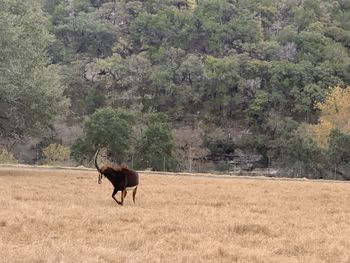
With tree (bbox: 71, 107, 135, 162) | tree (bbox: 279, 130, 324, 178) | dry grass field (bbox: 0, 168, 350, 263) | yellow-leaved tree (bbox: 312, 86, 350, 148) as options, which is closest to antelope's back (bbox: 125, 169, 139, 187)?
dry grass field (bbox: 0, 168, 350, 263)

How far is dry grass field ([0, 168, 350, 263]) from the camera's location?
991cm

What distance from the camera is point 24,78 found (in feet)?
103

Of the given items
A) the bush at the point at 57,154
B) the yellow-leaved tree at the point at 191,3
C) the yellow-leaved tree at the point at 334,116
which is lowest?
the bush at the point at 57,154

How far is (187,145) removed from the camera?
83.8 metres

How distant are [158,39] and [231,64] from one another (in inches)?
1034

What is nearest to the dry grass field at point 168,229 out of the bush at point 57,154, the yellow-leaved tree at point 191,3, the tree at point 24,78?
the tree at point 24,78

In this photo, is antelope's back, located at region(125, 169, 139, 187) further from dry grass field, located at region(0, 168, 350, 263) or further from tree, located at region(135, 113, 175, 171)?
tree, located at region(135, 113, 175, 171)

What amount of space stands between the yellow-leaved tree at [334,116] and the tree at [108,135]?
21.8 meters

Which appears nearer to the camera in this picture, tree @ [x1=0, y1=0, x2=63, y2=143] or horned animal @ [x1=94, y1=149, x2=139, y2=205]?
horned animal @ [x1=94, y1=149, x2=139, y2=205]

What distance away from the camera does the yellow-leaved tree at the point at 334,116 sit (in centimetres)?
6369

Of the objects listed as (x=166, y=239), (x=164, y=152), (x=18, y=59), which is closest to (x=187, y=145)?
(x=164, y=152)

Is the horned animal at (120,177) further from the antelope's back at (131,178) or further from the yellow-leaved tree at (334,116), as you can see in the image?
the yellow-leaved tree at (334,116)

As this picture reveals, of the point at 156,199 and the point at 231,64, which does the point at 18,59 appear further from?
the point at 231,64

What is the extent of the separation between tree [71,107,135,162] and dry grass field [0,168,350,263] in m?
38.1
